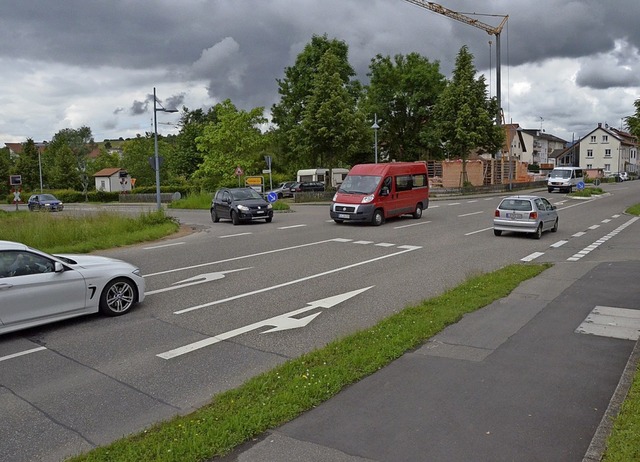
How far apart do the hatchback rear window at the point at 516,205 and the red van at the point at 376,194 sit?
18.4 ft

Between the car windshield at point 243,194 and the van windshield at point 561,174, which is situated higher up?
the van windshield at point 561,174

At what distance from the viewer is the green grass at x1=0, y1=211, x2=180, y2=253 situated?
17.4 m

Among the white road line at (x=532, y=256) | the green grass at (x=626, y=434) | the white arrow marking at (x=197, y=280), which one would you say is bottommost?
the white road line at (x=532, y=256)

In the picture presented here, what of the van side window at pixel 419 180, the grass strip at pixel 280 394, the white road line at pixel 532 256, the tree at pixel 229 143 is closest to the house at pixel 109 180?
the tree at pixel 229 143

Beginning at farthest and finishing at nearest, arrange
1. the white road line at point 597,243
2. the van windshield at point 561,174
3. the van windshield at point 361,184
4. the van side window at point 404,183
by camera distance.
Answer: the van windshield at point 561,174
the van side window at point 404,183
the van windshield at point 361,184
the white road line at point 597,243

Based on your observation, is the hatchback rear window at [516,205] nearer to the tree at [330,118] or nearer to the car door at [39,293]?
the car door at [39,293]

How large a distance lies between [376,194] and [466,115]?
29664 millimetres

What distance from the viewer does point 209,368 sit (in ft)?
20.7

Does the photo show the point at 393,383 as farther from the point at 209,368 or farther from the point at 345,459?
the point at 209,368

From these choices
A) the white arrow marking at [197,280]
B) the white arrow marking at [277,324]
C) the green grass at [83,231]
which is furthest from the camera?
the green grass at [83,231]

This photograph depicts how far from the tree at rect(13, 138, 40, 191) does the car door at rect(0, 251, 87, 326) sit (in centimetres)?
8268

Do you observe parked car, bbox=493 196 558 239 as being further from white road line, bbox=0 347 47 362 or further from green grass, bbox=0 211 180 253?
white road line, bbox=0 347 47 362

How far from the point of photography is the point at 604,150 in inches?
4510

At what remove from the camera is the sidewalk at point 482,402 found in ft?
13.7
